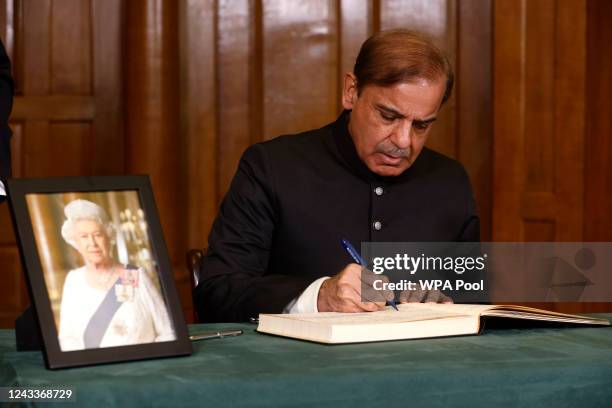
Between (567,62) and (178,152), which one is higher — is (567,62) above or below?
above

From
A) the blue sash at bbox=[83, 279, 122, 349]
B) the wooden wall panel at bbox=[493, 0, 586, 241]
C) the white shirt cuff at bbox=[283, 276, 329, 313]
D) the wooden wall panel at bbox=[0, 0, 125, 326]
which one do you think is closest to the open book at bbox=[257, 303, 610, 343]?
the white shirt cuff at bbox=[283, 276, 329, 313]

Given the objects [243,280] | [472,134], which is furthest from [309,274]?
[472,134]

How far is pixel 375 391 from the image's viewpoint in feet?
4.47

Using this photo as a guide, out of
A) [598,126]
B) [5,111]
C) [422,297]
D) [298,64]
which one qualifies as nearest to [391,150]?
[422,297]

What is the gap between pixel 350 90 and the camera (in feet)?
8.68

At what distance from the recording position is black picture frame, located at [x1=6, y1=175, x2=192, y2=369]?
136 cm

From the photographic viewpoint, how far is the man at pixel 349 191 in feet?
8.12

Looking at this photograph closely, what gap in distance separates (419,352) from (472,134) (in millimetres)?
3483

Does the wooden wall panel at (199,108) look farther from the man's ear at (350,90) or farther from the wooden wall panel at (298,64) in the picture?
the man's ear at (350,90)

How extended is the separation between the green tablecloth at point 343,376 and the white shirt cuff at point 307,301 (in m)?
0.47

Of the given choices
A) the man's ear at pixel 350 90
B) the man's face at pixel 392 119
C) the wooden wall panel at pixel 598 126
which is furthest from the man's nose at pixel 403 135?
the wooden wall panel at pixel 598 126

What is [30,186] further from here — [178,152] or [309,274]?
[178,152]

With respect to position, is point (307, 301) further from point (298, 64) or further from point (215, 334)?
point (298, 64)

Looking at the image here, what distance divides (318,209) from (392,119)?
341 mm
